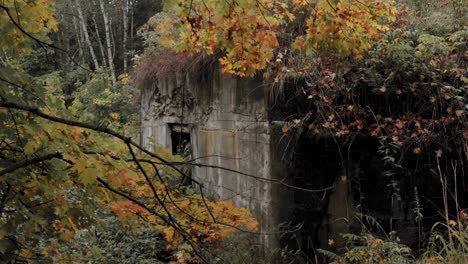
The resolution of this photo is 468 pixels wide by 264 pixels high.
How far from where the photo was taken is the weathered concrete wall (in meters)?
5.85

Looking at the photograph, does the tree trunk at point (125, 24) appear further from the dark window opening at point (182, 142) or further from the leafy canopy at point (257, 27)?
the leafy canopy at point (257, 27)

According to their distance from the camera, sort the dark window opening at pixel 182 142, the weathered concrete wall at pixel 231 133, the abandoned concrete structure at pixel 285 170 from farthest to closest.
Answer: the dark window opening at pixel 182 142, the weathered concrete wall at pixel 231 133, the abandoned concrete structure at pixel 285 170

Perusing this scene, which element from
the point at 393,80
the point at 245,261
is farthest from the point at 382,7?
the point at 245,261

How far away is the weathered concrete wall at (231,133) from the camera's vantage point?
19.2ft

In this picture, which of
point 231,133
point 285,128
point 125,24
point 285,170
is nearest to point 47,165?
point 285,128

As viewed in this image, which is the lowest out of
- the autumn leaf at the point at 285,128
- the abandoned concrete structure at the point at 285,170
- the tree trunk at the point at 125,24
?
the abandoned concrete structure at the point at 285,170

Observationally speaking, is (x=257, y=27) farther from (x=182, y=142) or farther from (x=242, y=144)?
(x=182, y=142)

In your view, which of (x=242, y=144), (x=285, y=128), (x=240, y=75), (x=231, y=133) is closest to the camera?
(x=240, y=75)

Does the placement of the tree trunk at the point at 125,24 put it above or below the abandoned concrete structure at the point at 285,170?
above

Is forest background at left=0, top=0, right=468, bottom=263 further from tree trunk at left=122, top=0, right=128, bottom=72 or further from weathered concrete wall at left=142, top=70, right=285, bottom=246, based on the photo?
tree trunk at left=122, top=0, right=128, bottom=72

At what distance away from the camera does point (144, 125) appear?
32.0 ft

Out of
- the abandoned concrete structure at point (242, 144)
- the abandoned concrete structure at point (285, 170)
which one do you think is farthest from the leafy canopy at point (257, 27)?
the abandoned concrete structure at point (285, 170)

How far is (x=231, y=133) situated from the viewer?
651 cm

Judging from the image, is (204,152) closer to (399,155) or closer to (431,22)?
(399,155)
